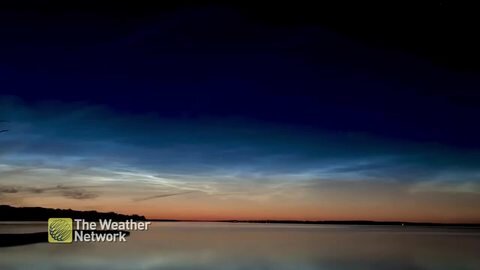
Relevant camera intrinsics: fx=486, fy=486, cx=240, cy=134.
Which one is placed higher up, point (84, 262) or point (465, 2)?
point (465, 2)

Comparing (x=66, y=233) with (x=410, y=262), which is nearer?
(x=66, y=233)

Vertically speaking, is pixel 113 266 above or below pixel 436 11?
below

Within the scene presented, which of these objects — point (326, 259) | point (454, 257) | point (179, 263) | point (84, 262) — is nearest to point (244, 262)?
point (179, 263)

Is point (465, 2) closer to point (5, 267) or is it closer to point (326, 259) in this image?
point (5, 267)

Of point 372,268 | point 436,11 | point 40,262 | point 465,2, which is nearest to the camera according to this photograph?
point 465,2

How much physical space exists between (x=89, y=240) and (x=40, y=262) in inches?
761

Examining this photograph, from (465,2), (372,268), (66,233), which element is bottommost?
(372,268)

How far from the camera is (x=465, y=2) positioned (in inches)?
245

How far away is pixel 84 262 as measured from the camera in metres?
19.6

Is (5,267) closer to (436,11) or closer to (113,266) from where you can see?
(113,266)

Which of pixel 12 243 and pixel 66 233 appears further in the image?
pixel 12 243

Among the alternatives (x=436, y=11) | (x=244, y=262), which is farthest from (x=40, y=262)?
(x=436, y=11)

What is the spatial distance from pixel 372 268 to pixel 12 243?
18.7 meters

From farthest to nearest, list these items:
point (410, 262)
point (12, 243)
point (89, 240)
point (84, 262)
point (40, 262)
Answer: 1. point (89, 240)
2. point (12, 243)
3. point (410, 262)
4. point (84, 262)
5. point (40, 262)
